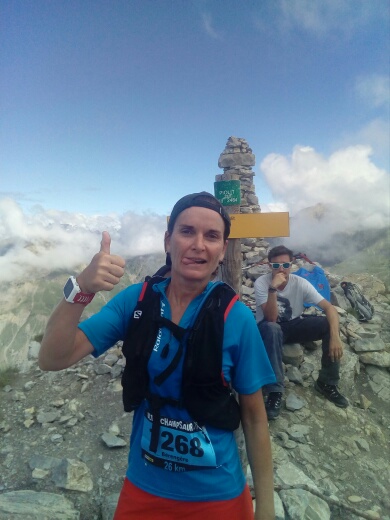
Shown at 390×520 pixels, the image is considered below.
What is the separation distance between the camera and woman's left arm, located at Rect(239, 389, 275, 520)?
203cm

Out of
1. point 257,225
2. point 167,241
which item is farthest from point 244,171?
point 167,241

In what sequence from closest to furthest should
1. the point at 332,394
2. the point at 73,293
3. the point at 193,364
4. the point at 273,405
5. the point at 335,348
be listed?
the point at 73,293, the point at 193,364, the point at 273,405, the point at 335,348, the point at 332,394

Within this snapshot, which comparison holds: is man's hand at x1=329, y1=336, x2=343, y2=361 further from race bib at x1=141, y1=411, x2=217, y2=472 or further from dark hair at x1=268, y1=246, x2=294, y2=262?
race bib at x1=141, y1=411, x2=217, y2=472

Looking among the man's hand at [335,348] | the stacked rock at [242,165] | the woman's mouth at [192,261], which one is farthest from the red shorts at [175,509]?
the stacked rock at [242,165]

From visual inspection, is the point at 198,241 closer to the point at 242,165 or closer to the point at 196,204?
the point at 196,204

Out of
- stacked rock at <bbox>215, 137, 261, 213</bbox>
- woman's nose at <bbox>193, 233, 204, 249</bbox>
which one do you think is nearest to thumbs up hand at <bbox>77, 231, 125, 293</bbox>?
woman's nose at <bbox>193, 233, 204, 249</bbox>

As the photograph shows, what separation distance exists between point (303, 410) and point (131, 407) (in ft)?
14.4

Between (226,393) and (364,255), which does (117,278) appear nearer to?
(226,393)

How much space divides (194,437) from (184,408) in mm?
198

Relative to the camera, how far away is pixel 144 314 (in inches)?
84.7

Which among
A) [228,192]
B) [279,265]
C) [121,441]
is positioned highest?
[228,192]

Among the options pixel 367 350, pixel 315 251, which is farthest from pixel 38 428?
pixel 315 251

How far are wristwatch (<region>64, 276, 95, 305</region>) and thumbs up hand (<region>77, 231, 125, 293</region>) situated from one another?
0.03m

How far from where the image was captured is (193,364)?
75.3 inches
